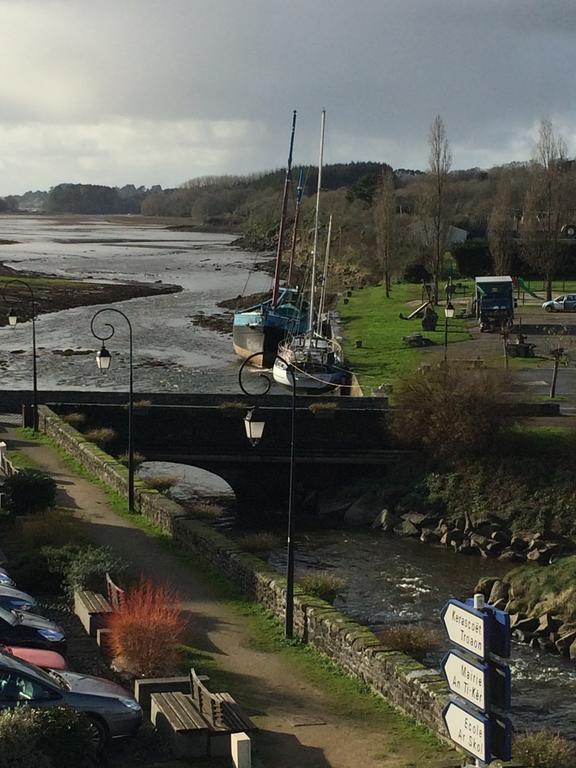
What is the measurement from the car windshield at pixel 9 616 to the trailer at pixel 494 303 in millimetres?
53764

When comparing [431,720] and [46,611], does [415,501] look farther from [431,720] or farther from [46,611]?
[431,720]

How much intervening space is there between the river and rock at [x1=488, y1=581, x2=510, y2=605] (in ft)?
2.28

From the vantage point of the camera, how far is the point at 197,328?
9175cm

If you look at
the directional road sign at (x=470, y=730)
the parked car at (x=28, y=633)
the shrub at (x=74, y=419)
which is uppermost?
the directional road sign at (x=470, y=730)

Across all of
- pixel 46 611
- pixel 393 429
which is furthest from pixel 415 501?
pixel 46 611

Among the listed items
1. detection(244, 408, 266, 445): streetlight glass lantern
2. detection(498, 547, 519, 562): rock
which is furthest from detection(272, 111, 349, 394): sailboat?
detection(244, 408, 266, 445): streetlight glass lantern

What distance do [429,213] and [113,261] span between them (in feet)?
315

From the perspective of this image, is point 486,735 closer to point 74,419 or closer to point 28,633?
point 28,633

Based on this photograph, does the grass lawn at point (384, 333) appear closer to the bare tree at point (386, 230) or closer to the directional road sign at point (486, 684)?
the bare tree at point (386, 230)

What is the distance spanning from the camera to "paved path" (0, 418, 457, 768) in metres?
16.1

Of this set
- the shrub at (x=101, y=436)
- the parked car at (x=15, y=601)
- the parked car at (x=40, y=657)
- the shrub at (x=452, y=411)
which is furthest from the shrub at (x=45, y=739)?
the shrub at (x=452, y=411)

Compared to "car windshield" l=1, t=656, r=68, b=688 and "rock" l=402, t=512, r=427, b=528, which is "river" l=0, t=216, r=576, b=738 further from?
"car windshield" l=1, t=656, r=68, b=688

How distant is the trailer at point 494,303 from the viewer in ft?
234

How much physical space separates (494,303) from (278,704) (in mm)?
55894
